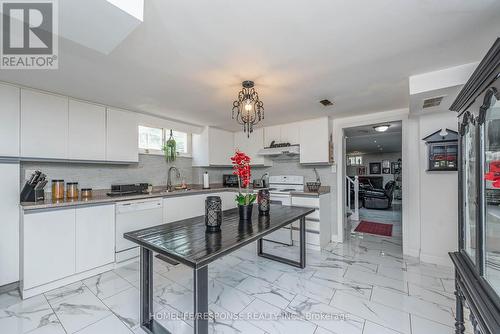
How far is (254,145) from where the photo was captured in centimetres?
449

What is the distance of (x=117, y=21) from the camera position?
1145mm

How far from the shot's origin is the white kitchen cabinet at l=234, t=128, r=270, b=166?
4410 mm

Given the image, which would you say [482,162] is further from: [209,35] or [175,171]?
[175,171]

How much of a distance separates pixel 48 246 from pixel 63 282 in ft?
1.48

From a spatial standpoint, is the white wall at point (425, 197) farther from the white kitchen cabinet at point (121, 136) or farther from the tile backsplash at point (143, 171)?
the white kitchen cabinet at point (121, 136)

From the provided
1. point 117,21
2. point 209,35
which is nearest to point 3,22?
point 117,21

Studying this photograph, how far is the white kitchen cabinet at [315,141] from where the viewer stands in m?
3.59

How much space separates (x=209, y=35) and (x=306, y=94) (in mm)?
1510

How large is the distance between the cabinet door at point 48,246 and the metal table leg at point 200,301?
6.42 feet

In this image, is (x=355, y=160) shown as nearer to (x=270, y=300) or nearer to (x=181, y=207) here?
(x=181, y=207)

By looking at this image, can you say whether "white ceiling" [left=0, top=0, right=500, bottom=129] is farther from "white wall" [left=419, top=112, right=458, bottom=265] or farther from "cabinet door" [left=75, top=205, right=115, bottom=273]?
"cabinet door" [left=75, top=205, right=115, bottom=273]

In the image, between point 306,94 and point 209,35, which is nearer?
point 209,35

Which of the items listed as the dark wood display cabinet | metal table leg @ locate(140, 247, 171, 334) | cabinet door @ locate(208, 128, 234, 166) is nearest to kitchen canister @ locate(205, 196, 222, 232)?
metal table leg @ locate(140, 247, 171, 334)

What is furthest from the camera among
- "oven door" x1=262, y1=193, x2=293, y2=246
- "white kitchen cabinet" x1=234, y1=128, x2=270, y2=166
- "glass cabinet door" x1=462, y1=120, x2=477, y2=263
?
"white kitchen cabinet" x1=234, y1=128, x2=270, y2=166
